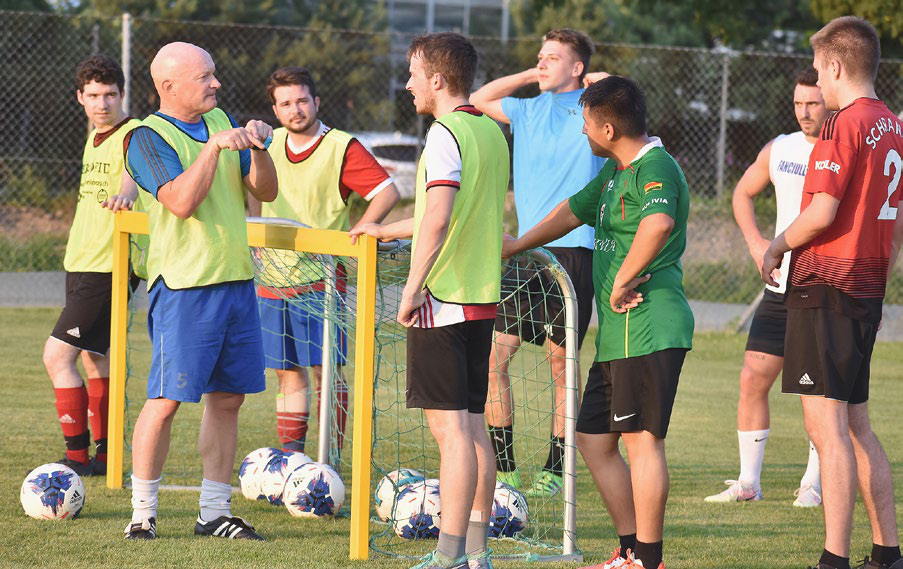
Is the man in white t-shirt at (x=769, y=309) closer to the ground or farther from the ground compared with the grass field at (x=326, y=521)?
farther from the ground

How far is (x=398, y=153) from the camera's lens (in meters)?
17.8

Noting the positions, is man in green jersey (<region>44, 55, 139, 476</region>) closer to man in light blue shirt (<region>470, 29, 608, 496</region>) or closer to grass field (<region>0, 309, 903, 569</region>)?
grass field (<region>0, 309, 903, 569</region>)

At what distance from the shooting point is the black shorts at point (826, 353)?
439cm

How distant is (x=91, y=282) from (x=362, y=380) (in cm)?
227

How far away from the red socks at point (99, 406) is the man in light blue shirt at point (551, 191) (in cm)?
212

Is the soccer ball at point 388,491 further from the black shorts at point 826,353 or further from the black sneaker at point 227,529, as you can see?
the black shorts at point 826,353

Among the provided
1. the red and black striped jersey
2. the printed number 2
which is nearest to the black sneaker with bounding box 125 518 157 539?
the red and black striped jersey

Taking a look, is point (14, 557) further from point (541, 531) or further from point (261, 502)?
point (541, 531)

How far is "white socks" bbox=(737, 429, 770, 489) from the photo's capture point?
20.1 feet

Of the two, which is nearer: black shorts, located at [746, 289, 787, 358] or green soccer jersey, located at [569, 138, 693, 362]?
green soccer jersey, located at [569, 138, 693, 362]

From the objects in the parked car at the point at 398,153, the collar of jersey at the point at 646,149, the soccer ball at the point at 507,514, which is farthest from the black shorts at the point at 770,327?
the parked car at the point at 398,153

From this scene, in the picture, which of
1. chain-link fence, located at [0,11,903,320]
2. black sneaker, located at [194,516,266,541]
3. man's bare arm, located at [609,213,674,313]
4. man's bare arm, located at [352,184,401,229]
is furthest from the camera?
chain-link fence, located at [0,11,903,320]

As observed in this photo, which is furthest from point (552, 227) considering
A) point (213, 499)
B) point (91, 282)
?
point (91, 282)

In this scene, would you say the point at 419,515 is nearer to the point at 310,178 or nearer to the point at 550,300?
the point at 550,300
